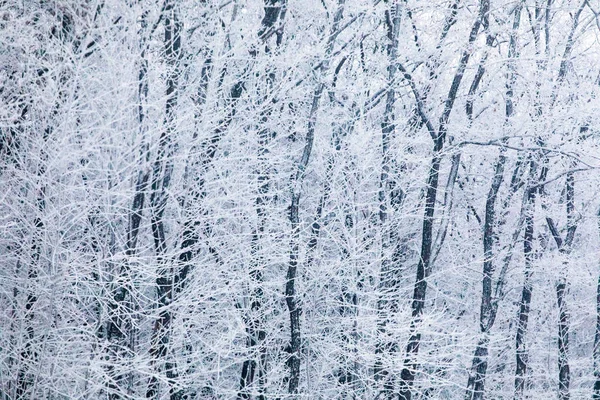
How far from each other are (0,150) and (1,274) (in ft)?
6.77

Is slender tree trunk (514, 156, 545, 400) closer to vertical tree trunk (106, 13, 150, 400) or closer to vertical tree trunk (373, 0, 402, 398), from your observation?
vertical tree trunk (373, 0, 402, 398)

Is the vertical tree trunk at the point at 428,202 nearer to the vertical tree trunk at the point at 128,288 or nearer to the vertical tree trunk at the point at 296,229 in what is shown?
the vertical tree trunk at the point at 296,229

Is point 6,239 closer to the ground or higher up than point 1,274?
higher up

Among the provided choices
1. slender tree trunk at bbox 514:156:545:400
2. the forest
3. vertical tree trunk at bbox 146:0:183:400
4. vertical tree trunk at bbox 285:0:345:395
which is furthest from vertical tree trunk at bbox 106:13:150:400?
slender tree trunk at bbox 514:156:545:400

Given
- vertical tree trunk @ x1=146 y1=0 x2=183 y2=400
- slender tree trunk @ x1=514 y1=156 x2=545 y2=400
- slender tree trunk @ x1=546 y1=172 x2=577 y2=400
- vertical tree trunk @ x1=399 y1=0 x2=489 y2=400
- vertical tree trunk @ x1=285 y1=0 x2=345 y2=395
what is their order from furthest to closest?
slender tree trunk @ x1=546 y1=172 x2=577 y2=400
slender tree trunk @ x1=514 y1=156 x2=545 y2=400
vertical tree trunk @ x1=399 y1=0 x2=489 y2=400
vertical tree trunk @ x1=285 y1=0 x2=345 y2=395
vertical tree trunk @ x1=146 y1=0 x2=183 y2=400

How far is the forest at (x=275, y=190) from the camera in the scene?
32.7ft

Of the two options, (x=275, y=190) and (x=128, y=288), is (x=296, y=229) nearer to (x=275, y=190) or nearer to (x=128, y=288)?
(x=275, y=190)

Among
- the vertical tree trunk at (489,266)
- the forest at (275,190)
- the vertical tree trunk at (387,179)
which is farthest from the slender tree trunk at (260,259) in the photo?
the vertical tree trunk at (489,266)

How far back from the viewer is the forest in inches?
392

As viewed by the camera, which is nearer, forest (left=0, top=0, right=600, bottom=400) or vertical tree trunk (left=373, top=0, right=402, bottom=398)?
forest (left=0, top=0, right=600, bottom=400)

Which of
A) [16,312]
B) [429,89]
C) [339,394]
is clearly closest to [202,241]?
[16,312]

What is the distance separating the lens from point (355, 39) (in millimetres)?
13305

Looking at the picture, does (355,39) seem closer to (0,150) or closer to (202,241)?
(202,241)

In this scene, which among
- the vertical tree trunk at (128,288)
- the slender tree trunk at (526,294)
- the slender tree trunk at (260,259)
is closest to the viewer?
the vertical tree trunk at (128,288)
